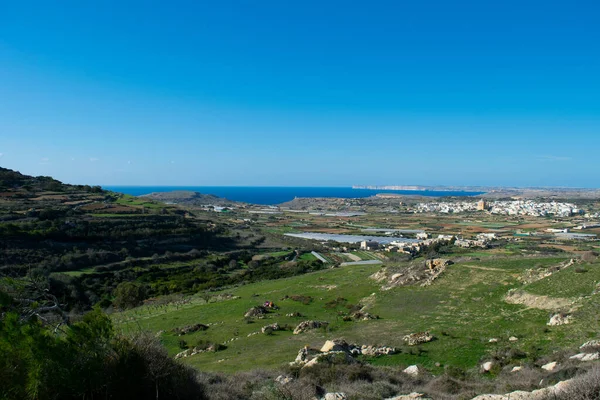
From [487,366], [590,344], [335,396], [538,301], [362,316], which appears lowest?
[362,316]

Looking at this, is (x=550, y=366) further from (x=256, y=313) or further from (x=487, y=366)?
(x=256, y=313)

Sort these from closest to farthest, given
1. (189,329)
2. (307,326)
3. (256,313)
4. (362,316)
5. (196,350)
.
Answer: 1. (196,350)
2. (307,326)
3. (362,316)
4. (189,329)
5. (256,313)

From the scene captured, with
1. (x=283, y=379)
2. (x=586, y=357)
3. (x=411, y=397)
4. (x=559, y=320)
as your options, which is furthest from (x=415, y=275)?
(x=411, y=397)

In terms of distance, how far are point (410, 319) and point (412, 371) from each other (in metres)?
8.46

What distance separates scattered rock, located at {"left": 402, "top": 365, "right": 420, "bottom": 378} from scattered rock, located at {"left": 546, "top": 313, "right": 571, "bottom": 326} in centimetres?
781

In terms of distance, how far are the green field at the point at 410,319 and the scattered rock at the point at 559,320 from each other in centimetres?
47

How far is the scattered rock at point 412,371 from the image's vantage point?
12961 mm

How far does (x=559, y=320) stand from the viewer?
654 inches

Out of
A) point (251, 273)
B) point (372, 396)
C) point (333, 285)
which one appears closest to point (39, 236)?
point (251, 273)

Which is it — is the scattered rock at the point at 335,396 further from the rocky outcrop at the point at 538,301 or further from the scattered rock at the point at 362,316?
the rocky outcrop at the point at 538,301

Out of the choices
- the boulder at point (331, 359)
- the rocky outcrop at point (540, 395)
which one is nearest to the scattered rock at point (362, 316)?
the boulder at point (331, 359)

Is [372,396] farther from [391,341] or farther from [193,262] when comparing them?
[193,262]

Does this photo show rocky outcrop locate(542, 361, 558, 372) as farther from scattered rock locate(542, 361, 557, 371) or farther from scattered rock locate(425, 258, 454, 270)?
scattered rock locate(425, 258, 454, 270)

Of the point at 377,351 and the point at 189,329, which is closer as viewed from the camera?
the point at 377,351
